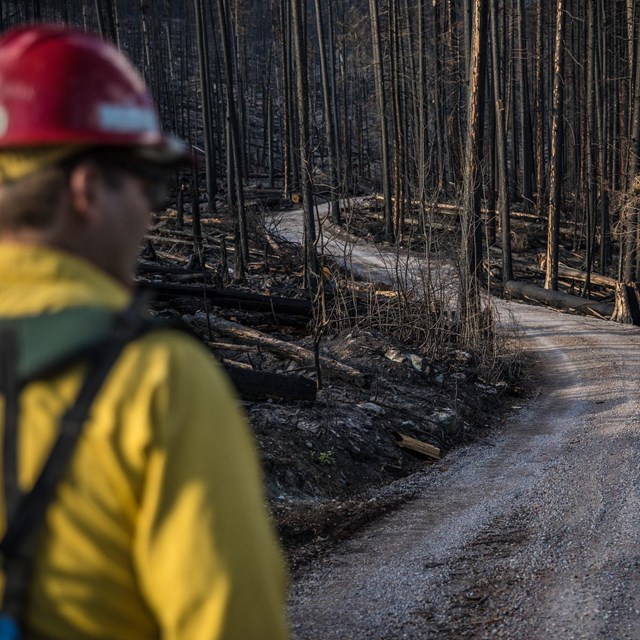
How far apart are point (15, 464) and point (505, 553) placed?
16.8 ft

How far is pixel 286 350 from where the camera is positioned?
10.6 meters

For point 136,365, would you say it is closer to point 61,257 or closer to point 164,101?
point 61,257

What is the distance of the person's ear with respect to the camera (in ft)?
3.73

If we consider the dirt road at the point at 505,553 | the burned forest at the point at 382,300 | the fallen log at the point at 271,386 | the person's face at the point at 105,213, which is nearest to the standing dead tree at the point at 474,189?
the burned forest at the point at 382,300

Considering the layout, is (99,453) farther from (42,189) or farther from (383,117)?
(383,117)

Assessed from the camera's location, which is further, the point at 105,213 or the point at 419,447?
the point at 419,447

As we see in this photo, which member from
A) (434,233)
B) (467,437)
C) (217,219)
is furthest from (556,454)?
(217,219)

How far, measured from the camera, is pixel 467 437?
31.3 feet

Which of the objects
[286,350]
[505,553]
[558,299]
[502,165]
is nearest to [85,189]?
[505,553]

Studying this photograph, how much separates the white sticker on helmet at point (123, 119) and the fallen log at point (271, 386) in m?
7.13

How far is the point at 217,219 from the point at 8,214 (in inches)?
1089

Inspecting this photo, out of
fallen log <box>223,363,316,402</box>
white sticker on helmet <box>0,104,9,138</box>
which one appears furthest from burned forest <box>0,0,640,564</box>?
white sticker on helmet <box>0,104,9,138</box>

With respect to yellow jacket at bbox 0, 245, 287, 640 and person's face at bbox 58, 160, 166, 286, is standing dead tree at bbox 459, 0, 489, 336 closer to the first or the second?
person's face at bbox 58, 160, 166, 286

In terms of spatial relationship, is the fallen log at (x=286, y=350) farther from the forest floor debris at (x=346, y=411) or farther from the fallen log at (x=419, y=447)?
the fallen log at (x=419, y=447)
